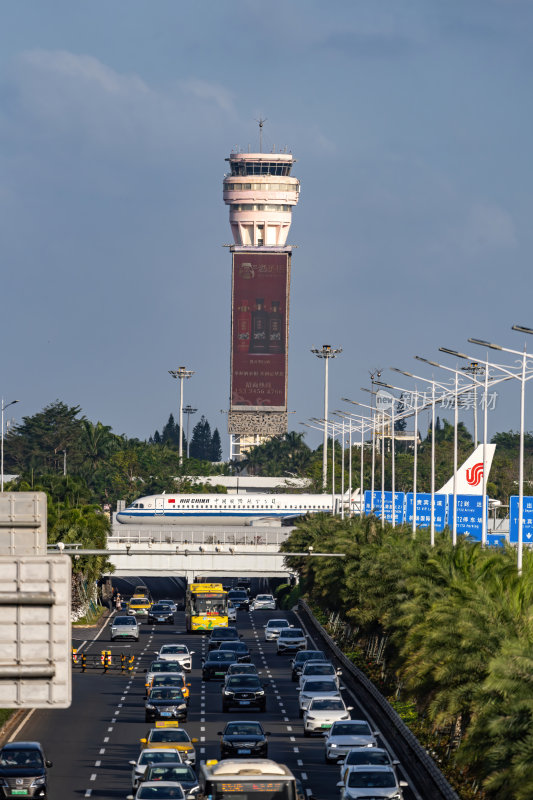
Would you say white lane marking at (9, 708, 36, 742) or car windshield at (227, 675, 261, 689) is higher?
car windshield at (227, 675, 261, 689)

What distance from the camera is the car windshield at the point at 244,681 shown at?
65812 mm

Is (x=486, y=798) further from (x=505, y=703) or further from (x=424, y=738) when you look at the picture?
(x=424, y=738)

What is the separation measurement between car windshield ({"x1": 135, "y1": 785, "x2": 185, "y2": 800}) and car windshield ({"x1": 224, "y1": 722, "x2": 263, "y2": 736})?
33.1 ft

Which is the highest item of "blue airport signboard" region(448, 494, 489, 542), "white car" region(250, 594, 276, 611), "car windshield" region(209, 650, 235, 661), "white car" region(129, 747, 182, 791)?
"blue airport signboard" region(448, 494, 489, 542)

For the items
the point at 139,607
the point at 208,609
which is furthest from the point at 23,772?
the point at 139,607

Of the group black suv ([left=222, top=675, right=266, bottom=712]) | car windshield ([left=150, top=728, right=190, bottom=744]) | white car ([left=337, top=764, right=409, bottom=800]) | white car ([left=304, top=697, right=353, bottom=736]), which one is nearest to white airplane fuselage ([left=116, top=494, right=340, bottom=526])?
black suv ([left=222, top=675, right=266, bottom=712])

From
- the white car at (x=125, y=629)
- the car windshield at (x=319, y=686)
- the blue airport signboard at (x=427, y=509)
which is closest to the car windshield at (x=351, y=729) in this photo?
the car windshield at (x=319, y=686)

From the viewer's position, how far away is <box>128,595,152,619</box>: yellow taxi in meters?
123

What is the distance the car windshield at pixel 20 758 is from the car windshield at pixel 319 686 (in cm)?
1836

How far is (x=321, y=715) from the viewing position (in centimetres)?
5762

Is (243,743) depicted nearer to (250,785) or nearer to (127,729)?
(127,729)

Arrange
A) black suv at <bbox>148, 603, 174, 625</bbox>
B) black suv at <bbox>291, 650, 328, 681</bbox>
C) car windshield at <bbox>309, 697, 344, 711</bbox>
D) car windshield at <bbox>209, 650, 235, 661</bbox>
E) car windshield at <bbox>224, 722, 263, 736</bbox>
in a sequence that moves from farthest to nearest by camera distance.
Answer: black suv at <bbox>148, 603, 174, 625</bbox> → car windshield at <bbox>209, 650, 235, 661</bbox> → black suv at <bbox>291, 650, 328, 681</bbox> → car windshield at <bbox>309, 697, 344, 711</bbox> → car windshield at <bbox>224, 722, 263, 736</bbox>

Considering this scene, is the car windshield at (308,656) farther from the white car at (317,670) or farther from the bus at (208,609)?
the bus at (208,609)

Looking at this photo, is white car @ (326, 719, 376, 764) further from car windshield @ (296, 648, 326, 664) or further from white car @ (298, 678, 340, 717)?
car windshield @ (296, 648, 326, 664)
